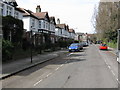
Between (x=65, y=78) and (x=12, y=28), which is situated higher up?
(x=12, y=28)

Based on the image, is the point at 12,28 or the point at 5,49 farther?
the point at 12,28

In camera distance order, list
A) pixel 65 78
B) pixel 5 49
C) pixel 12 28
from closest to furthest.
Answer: pixel 65 78 < pixel 5 49 < pixel 12 28

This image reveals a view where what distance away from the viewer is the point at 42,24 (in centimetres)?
4041

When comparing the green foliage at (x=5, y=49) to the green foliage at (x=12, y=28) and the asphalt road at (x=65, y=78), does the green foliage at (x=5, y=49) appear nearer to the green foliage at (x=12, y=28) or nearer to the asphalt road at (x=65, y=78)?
the asphalt road at (x=65, y=78)

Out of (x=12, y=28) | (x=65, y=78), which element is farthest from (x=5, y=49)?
(x=65, y=78)

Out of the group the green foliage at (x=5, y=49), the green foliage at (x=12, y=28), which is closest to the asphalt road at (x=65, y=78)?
the green foliage at (x=5, y=49)

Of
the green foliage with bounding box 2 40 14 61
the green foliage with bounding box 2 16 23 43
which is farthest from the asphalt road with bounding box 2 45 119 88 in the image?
the green foliage with bounding box 2 16 23 43

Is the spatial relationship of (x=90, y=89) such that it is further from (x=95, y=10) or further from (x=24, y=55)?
(x=95, y=10)

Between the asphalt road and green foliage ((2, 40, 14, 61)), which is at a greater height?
green foliage ((2, 40, 14, 61))

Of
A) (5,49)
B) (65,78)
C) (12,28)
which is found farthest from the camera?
(12,28)

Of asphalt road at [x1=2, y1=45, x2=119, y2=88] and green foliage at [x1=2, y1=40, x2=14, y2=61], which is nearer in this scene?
asphalt road at [x1=2, y1=45, x2=119, y2=88]

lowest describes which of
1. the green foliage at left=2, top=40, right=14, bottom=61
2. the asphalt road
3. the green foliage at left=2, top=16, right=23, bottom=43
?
the asphalt road

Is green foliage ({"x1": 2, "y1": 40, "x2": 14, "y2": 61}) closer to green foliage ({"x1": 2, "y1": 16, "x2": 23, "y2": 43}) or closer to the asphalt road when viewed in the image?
the asphalt road

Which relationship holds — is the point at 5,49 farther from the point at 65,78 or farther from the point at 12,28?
the point at 65,78
